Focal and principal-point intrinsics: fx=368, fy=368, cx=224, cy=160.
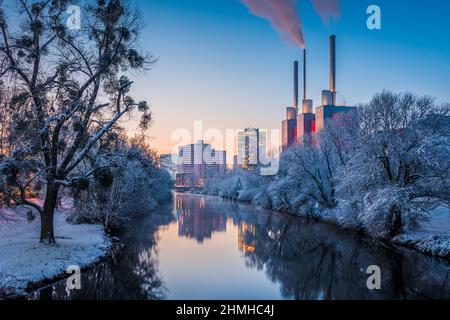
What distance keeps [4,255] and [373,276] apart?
17.7 meters

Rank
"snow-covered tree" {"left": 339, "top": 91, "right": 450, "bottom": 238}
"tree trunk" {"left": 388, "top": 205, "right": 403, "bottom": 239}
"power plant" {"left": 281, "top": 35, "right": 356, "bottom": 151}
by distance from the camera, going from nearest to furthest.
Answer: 1. "snow-covered tree" {"left": 339, "top": 91, "right": 450, "bottom": 238}
2. "tree trunk" {"left": 388, "top": 205, "right": 403, "bottom": 239}
3. "power plant" {"left": 281, "top": 35, "right": 356, "bottom": 151}

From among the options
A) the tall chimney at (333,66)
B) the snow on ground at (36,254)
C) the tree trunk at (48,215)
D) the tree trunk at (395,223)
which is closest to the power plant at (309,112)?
the tall chimney at (333,66)

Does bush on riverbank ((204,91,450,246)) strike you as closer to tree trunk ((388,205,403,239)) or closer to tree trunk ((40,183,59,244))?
tree trunk ((388,205,403,239))

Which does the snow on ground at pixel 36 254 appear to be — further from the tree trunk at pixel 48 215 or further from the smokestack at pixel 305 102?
the smokestack at pixel 305 102

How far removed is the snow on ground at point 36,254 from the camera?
14547 millimetres

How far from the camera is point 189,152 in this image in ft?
618

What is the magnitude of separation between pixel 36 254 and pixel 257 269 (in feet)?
37.5

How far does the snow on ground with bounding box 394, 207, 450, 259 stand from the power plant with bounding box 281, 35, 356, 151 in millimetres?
89476

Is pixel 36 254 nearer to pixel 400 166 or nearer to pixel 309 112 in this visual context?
pixel 400 166

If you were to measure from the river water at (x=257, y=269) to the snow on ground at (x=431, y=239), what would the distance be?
93cm

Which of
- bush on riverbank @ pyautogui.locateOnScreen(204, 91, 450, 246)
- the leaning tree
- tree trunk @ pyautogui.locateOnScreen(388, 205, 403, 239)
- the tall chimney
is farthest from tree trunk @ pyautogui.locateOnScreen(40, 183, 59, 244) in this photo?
the tall chimney

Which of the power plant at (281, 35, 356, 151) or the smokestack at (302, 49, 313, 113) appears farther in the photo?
the smokestack at (302, 49, 313, 113)

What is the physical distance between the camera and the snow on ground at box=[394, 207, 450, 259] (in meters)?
22.6
